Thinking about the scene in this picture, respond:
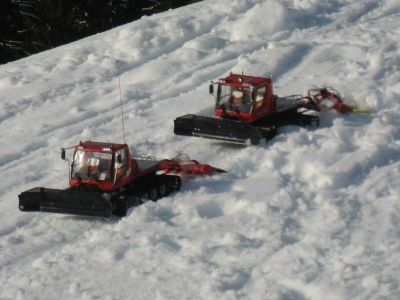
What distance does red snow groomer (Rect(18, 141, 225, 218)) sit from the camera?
17016 millimetres

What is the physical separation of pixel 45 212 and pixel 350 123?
7.64 metres

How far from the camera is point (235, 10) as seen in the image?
1248 inches

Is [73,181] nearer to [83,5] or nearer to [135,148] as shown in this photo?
[135,148]

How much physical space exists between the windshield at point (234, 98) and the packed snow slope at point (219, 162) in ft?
3.10

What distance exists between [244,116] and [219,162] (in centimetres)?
165

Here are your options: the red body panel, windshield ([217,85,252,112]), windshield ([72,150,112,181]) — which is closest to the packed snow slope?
the red body panel

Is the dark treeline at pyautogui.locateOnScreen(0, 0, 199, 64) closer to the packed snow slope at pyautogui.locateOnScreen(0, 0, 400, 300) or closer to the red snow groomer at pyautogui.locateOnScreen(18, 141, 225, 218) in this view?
the packed snow slope at pyautogui.locateOnScreen(0, 0, 400, 300)

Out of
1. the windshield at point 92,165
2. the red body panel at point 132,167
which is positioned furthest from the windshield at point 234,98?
the windshield at point 92,165

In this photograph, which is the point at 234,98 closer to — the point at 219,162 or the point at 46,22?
the point at 219,162

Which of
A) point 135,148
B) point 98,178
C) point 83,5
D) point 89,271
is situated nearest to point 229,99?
point 135,148

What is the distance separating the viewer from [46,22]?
1780 inches

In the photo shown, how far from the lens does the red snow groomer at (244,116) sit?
810 inches

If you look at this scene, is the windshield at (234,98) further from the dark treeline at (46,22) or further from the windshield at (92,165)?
the dark treeline at (46,22)

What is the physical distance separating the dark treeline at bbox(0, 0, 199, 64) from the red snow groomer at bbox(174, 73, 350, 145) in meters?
24.2
